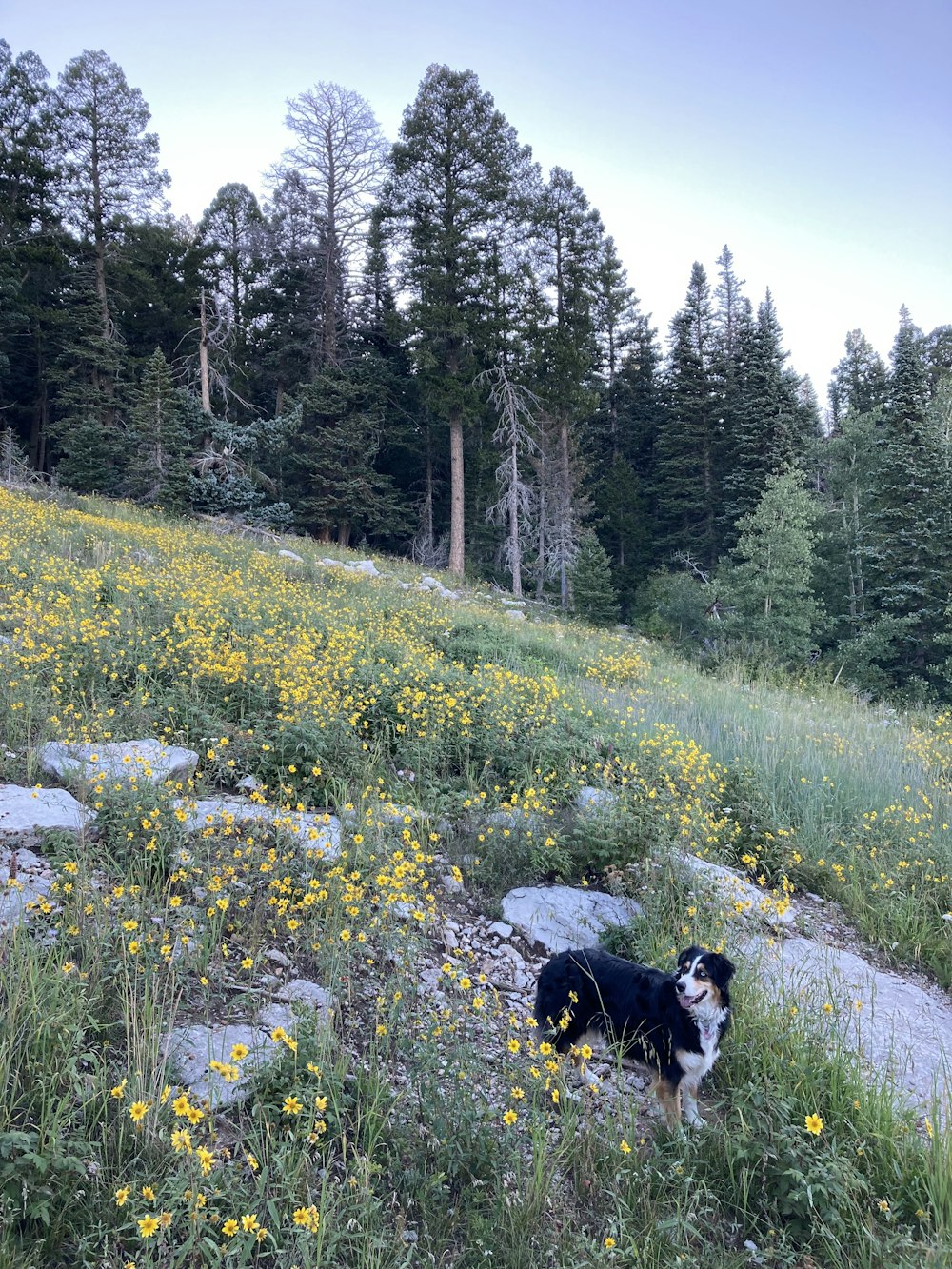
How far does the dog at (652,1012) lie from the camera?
9.22 feet

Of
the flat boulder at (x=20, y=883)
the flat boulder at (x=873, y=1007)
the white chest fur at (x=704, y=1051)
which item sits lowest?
the flat boulder at (x=873, y=1007)

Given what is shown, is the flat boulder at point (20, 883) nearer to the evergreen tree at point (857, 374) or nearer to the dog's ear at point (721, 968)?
the dog's ear at point (721, 968)

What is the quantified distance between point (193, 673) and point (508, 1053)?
3.92 m

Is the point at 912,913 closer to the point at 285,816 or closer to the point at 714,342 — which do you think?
the point at 285,816

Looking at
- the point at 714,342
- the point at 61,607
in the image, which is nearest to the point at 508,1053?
the point at 61,607

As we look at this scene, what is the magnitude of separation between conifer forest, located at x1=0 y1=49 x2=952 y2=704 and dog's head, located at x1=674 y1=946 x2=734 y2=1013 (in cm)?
1422

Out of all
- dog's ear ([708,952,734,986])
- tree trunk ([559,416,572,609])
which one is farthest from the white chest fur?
tree trunk ([559,416,572,609])

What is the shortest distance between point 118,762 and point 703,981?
3.35m

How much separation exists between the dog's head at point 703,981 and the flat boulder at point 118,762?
2810 millimetres

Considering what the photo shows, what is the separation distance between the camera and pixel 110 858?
3.35 m

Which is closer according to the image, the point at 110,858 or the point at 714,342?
the point at 110,858

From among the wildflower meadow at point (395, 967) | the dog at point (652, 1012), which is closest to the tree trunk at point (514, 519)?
the wildflower meadow at point (395, 967)

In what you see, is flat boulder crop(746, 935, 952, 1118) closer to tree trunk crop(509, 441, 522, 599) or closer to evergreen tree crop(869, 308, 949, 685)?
evergreen tree crop(869, 308, 949, 685)

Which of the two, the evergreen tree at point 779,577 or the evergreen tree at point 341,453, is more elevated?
the evergreen tree at point 341,453
